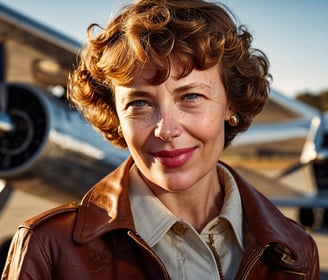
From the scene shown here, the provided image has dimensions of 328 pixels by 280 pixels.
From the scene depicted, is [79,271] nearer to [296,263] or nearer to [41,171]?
[296,263]

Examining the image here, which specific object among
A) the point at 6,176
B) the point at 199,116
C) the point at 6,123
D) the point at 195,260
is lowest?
the point at 6,176

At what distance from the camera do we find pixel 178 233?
169 cm

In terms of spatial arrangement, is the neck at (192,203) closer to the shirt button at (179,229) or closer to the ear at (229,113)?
the shirt button at (179,229)

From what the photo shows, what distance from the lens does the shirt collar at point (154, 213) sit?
167 centimetres

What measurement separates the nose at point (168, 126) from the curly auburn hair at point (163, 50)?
85 millimetres

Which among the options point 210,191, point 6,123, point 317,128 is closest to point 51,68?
point 6,123

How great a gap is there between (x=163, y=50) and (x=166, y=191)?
0.40m

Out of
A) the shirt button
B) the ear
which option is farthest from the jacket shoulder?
the ear

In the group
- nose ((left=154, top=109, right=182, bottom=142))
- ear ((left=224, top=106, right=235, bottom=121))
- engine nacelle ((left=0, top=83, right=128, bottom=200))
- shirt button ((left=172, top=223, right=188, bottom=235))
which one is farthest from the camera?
engine nacelle ((left=0, top=83, right=128, bottom=200))

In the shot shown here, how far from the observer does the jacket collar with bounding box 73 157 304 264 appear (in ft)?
5.05

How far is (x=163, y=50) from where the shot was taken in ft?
5.23

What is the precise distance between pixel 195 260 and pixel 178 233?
3.2 inches

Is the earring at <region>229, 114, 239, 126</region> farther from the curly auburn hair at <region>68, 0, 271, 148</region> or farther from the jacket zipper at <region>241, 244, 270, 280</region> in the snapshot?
the jacket zipper at <region>241, 244, 270, 280</region>

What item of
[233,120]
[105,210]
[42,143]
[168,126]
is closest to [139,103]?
[168,126]
